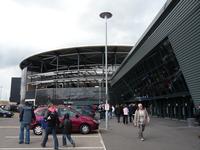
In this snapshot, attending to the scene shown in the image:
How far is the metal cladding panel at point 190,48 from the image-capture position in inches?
603

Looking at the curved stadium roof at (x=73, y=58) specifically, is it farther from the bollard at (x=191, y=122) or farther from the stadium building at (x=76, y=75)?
the bollard at (x=191, y=122)

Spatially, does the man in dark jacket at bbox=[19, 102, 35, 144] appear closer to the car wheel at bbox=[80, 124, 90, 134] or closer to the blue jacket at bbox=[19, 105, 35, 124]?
the blue jacket at bbox=[19, 105, 35, 124]

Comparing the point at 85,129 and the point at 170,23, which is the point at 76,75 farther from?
the point at 85,129

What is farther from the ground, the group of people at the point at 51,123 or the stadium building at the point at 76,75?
the stadium building at the point at 76,75

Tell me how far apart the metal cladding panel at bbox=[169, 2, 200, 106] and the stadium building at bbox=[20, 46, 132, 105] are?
43707 millimetres

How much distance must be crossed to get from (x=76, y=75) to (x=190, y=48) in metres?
51.1

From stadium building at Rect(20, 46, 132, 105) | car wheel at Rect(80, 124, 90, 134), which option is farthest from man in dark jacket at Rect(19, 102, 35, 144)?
stadium building at Rect(20, 46, 132, 105)

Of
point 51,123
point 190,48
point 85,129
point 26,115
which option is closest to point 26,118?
point 26,115

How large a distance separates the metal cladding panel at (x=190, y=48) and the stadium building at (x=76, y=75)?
143ft

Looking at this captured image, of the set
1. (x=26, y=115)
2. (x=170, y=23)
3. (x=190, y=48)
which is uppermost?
(x=170, y=23)

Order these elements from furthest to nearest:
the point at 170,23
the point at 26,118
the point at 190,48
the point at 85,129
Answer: the point at 170,23
the point at 190,48
the point at 85,129
the point at 26,118

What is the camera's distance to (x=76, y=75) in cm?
6631

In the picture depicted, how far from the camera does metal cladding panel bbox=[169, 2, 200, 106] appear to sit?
1531 centimetres

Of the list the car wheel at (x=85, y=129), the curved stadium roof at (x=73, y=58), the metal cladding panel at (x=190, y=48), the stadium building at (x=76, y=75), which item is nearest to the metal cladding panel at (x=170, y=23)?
the metal cladding panel at (x=190, y=48)
